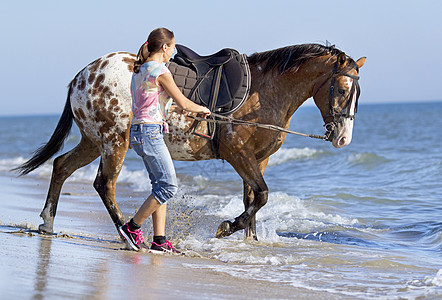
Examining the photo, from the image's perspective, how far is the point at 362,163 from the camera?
53.8 ft

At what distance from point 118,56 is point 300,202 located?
16.3 feet

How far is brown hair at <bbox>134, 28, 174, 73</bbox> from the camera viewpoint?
15.7ft

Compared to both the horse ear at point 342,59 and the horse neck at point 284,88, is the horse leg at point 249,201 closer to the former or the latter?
the horse neck at point 284,88

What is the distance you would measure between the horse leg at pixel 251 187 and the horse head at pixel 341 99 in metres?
0.75

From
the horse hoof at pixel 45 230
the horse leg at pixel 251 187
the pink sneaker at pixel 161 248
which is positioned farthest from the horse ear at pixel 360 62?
the horse hoof at pixel 45 230

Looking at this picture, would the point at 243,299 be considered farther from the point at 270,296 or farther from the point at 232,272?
the point at 232,272

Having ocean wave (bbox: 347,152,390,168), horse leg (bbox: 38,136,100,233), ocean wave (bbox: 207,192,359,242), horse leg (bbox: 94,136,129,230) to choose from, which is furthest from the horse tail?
ocean wave (bbox: 347,152,390,168)

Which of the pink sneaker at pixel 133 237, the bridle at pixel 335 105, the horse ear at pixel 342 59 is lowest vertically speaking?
the pink sneaker at pixel 133 237

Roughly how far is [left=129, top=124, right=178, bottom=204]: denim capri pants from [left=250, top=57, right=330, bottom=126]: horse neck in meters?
1.28

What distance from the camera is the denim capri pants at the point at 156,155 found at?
4.79 m

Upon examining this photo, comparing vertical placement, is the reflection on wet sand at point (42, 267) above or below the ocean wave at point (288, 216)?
below

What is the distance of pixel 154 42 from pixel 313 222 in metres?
4.29

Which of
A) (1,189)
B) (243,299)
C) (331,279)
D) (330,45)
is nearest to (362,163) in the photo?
(1,189)

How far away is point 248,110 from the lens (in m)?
5.70
